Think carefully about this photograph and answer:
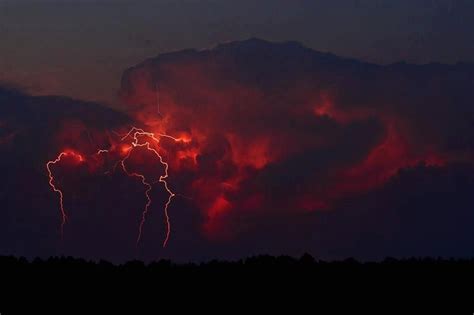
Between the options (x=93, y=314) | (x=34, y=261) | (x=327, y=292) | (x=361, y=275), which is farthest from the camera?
(x=34, y=261)

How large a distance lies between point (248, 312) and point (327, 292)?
5268 mm

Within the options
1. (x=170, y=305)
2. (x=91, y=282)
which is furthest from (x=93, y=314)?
(x=91, y=282)

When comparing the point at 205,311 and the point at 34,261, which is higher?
the point at 34,261

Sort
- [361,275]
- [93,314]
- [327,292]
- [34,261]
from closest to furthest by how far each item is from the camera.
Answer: [93,314] < [327,292] < [361,275] < [34,261]

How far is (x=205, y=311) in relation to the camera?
54594 mm

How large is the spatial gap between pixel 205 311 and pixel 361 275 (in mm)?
11431

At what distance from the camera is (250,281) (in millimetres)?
60469

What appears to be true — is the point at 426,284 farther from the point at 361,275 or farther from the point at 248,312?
the point at 248,312

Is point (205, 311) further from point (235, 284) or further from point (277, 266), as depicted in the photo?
point (277, 266)

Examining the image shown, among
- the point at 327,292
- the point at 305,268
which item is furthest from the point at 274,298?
the point at 305,268

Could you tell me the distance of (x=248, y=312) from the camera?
54.4 metres

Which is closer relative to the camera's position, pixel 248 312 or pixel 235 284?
pixel 248 312

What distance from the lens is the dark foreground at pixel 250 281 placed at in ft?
187

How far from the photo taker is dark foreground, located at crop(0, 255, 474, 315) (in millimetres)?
56906
